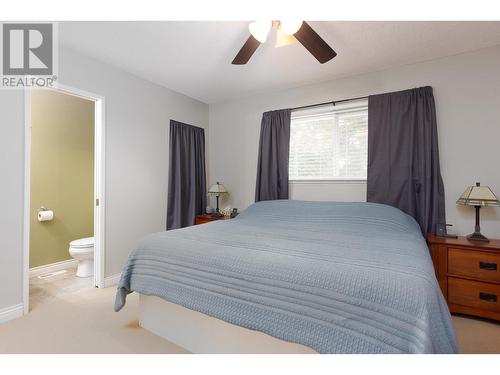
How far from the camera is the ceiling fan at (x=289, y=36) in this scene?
1.70 meters

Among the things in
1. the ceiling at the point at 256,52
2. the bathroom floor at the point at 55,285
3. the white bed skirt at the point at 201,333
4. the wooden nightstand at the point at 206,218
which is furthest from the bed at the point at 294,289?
the ceiling at the point at 256,52

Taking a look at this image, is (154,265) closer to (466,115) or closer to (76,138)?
(76,138)

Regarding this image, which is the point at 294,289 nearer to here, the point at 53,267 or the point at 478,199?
the point at 478,199

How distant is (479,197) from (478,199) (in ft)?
0.06

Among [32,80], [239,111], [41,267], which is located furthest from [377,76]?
[41,267]

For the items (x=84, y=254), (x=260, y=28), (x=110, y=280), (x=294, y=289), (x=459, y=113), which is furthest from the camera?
(x=84, y=254)

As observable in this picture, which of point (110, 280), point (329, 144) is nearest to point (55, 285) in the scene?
point (110, 280)

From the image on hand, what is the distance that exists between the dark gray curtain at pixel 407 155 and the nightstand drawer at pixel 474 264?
0.40 meters

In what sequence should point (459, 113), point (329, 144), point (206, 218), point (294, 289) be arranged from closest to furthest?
1. point (294, 289)
2. point (459, 113)
3. point (329, 144)
4. point (206, 218)

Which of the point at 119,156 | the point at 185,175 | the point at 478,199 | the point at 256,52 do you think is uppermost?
the point at 256,52

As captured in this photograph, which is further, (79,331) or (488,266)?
(488,266)

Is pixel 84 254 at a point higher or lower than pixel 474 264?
lower

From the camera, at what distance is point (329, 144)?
3.17 metres

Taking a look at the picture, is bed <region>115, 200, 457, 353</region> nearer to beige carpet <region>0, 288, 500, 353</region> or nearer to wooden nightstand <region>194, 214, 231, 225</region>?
beige carpet <region>0, 288, 500, 353</region>
